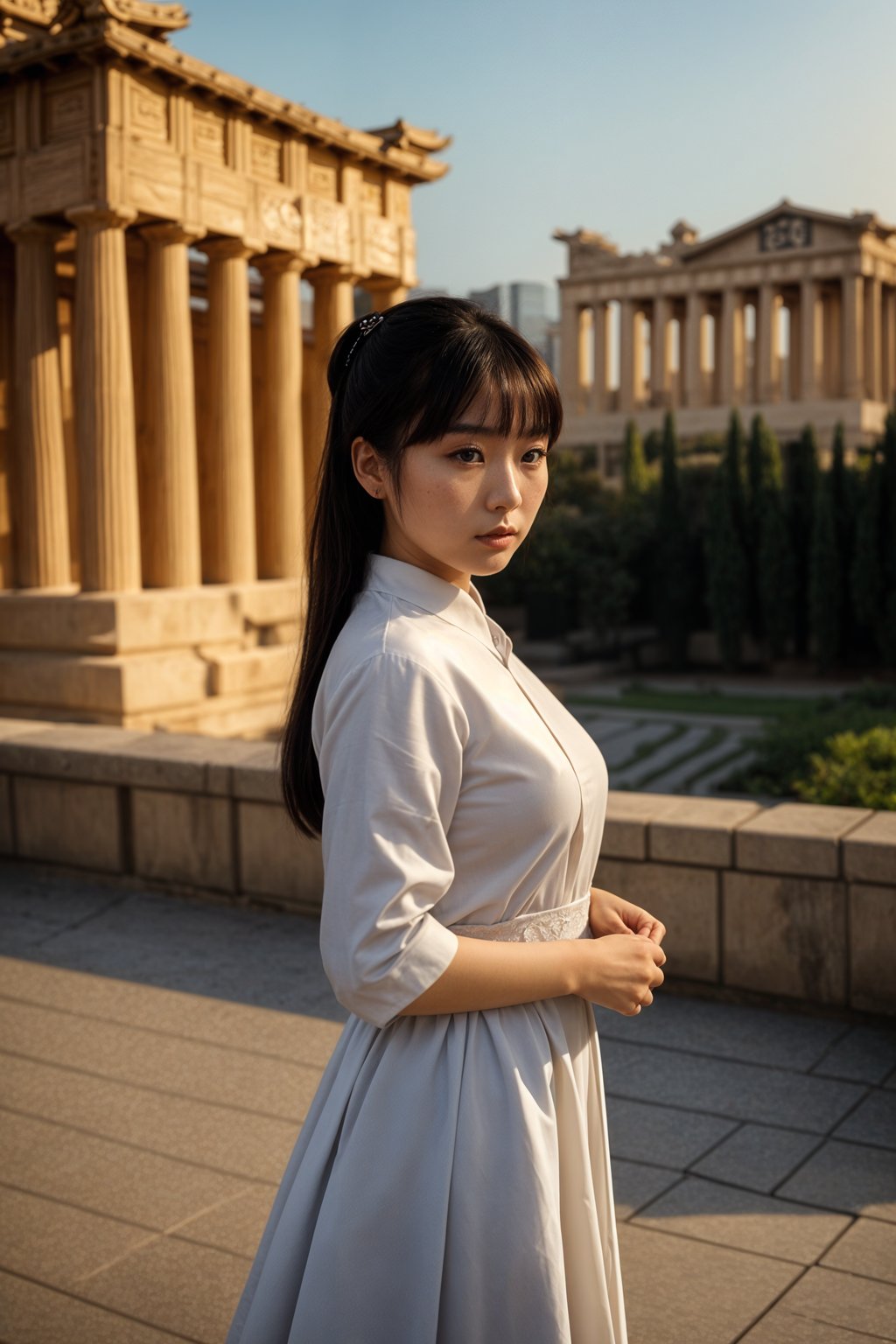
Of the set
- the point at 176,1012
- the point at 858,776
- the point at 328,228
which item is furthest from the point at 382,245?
the point at 176,1012

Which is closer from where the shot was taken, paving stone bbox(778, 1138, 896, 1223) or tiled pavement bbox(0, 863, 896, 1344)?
tiled pavement bbox(0, 863, 896, 1344)

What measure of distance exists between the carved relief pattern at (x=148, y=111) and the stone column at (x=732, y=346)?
189 ft

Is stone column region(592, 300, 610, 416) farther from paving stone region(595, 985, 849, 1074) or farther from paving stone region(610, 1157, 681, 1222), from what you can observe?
paving stone region(610, 1157, 681, 1222)

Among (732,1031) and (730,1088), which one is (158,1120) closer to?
(730,1088)

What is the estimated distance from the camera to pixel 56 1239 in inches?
143

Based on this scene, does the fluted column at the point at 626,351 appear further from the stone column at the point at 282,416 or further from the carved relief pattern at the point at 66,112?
the carved relief pattern at the point at 66,112

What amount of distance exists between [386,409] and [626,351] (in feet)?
241

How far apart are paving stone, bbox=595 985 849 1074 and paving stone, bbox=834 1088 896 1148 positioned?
0.30 meters

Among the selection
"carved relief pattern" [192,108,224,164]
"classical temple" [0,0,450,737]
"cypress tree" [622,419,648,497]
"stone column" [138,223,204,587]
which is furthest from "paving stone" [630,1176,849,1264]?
"cypress tree" [622,419,648,497]

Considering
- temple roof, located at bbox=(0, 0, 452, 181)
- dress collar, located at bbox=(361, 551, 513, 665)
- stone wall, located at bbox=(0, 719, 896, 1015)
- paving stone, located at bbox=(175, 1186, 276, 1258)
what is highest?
temple roof, located at bbox=(0, 0, 452, 181)

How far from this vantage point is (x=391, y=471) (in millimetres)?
1961

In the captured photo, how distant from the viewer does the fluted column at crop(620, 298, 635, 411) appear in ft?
237

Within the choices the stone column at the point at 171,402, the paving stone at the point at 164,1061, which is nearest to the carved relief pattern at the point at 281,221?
the stone column at the point at 171,402

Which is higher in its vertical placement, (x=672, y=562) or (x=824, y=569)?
(x=672, y=562)
